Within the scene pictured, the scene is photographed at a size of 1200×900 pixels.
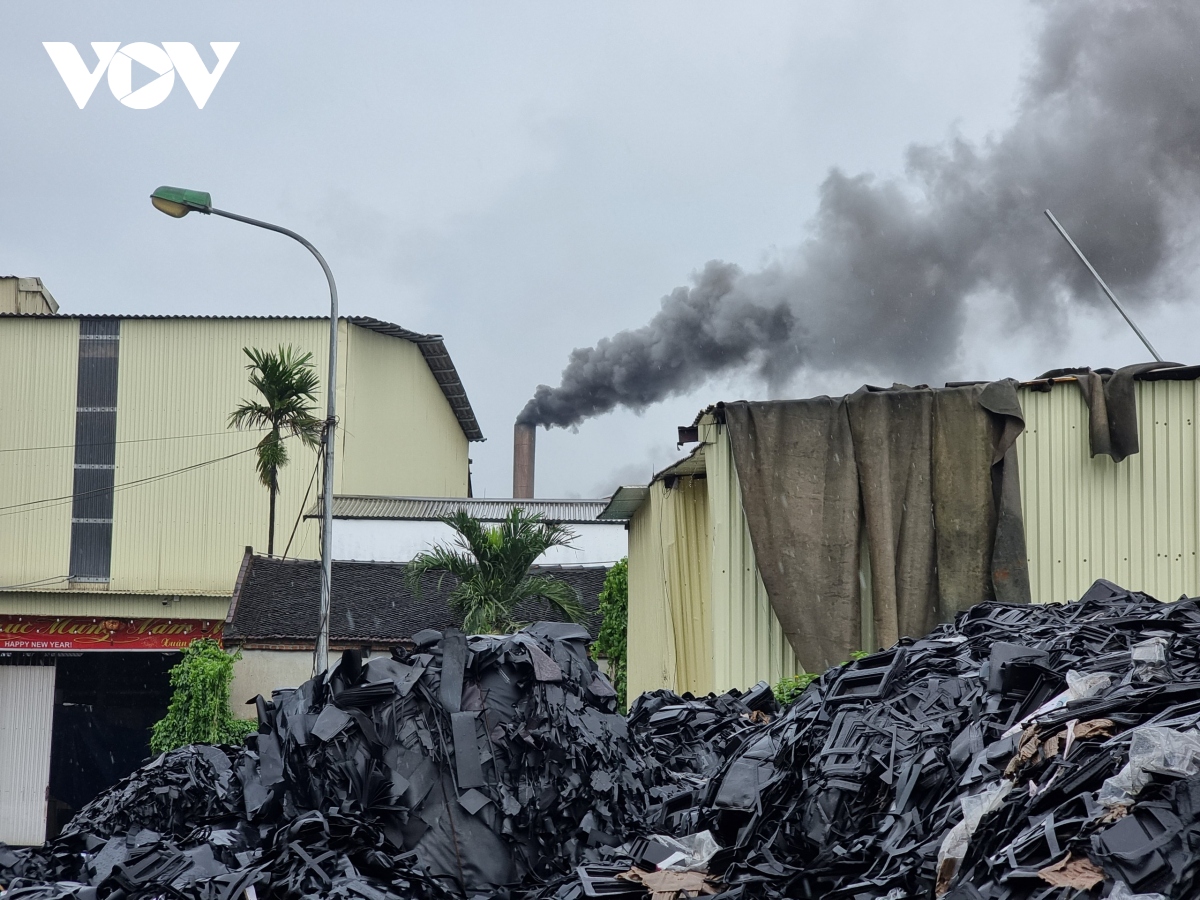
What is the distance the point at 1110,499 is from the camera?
9383 mm

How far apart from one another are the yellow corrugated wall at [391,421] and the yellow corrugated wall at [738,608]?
24896mm

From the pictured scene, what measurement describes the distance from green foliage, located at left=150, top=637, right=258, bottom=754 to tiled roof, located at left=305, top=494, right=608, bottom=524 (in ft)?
28.8

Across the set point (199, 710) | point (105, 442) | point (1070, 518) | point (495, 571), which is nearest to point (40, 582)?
point (105, 442)

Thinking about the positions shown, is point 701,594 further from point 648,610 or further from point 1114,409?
point 1114,409

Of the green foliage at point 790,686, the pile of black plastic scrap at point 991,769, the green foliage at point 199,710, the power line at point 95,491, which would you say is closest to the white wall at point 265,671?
the green foliage at point 199,710

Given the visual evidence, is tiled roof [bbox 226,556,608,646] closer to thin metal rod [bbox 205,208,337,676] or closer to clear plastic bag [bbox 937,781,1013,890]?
thin metal rod [bbox 205,208,337,676]

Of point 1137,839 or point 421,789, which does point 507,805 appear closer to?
point 421,789

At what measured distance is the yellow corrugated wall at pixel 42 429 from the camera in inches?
1307

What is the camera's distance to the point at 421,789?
266 inches

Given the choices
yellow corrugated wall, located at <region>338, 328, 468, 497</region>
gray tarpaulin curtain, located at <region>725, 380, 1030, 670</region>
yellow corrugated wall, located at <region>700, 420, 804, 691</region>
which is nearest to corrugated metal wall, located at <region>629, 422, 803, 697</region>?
yellow corrugated wall, located at <region>700, 420, 804, 691</region>

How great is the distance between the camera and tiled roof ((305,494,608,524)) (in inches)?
1272

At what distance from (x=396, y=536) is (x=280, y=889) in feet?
82.6

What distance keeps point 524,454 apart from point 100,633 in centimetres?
1618

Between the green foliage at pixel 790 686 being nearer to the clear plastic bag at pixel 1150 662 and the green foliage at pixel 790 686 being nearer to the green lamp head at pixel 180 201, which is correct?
the clear plastic bag at pixel 1150 662
